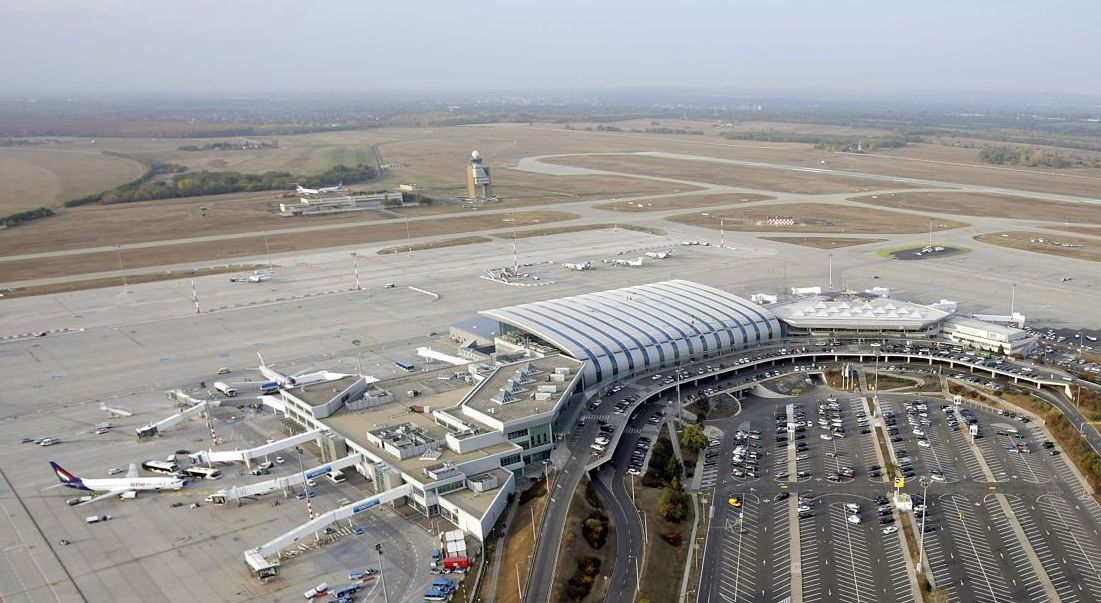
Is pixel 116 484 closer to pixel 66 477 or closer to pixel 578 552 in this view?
pixel 66 477

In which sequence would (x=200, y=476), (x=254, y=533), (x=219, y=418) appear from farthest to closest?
(x=219, y=418), (x=200, y=476), (x=254, y=533)


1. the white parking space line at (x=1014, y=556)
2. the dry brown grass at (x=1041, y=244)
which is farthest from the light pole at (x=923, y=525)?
the dry brown grass at (x=1041, y=244)

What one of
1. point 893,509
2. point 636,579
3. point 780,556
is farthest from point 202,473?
point 893,509

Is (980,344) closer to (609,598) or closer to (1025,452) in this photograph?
(1025,452)

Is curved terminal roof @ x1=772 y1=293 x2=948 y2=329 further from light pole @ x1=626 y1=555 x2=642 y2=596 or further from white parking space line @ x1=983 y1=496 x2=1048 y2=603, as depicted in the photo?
light pole @ x1=626 y1=555 x2=642 y2=596

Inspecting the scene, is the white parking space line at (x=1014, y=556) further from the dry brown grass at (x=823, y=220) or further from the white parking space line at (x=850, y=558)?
the dry brown grass at (x=823, y=220)

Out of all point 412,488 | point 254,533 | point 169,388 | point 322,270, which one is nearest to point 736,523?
point 412,488
